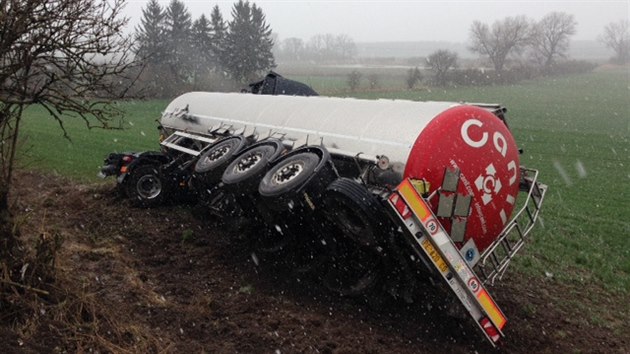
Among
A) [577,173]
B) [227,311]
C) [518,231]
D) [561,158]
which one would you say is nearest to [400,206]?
[518,231]

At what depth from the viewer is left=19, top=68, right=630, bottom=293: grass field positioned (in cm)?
994

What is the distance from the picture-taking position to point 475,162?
6.84 meters

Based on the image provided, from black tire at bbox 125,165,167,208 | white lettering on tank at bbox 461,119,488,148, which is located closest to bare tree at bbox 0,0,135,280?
white lettering on tank at bbox 461,119,488,148

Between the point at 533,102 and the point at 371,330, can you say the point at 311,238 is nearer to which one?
the point at 371,330

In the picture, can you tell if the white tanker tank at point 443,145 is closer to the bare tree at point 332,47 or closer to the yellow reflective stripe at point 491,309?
the yellow reflective stripe at point 491,309

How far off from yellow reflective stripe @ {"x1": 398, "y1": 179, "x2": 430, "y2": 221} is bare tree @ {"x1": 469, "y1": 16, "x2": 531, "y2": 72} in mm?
58099

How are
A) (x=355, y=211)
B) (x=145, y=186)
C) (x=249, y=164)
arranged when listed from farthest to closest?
(x=145, y=186) → (x=249, y=164) → (x=355, y=211)

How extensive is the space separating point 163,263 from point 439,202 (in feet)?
14.0

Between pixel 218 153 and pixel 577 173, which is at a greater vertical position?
pixel 218 153

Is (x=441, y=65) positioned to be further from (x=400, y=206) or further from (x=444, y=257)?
(x=400, y=206)

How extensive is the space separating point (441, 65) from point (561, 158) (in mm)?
32349

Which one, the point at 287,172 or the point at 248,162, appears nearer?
the point at 287,172

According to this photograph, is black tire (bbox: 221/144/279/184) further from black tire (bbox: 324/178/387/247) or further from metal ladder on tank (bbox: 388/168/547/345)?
metal ladder on tank (bbox: 388/168/547/345)

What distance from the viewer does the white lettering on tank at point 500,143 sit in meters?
7.07
